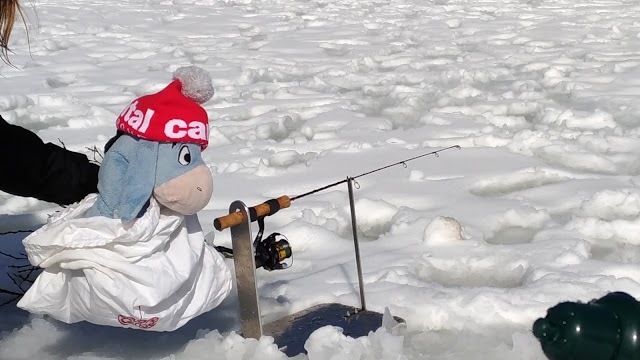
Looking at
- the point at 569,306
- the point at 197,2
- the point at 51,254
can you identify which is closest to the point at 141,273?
the point at 51,254

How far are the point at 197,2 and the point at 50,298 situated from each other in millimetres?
8340

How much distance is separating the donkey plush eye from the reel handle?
0.52ft

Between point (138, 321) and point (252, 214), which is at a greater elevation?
point (252, 214)

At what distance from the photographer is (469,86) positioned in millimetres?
5207

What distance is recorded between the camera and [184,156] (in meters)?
1.94

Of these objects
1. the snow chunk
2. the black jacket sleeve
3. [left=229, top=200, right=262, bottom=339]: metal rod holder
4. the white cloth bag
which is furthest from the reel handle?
the snow chunk

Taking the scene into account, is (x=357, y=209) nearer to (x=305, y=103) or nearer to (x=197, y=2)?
(x=305, y=103)

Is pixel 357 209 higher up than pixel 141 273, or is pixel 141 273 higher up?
pixel 141 273

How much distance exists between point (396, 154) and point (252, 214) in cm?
194

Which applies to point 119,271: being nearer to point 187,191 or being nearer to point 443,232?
point 187,191

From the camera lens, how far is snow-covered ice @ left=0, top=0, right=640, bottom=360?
2189 mm

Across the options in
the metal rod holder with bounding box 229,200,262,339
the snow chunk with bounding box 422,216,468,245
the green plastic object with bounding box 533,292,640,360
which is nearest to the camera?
the green plastic object with bounding box 533,292,640,360

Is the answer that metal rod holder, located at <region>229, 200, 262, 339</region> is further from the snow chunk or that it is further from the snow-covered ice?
the snow chunk

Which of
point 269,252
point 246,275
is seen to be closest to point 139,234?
point 246,275
